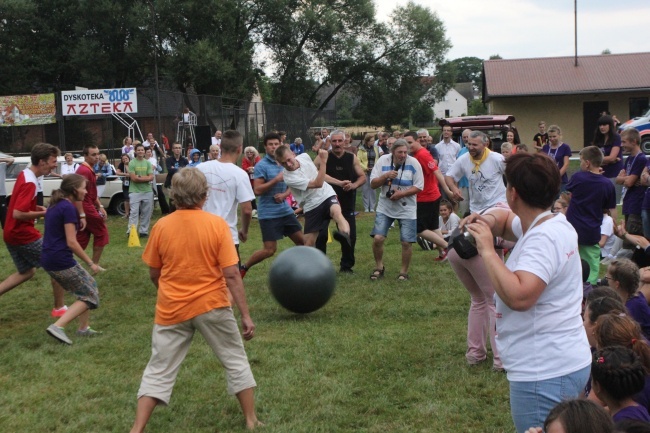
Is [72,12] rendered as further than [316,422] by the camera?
Yes

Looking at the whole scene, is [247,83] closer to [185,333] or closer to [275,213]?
[275,213]

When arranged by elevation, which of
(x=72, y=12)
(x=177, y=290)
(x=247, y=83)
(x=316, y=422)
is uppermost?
(x=72, y=12)

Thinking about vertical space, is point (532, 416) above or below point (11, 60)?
below

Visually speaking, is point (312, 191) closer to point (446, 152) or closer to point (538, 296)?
point (446, 152)

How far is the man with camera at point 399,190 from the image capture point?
9828 mm

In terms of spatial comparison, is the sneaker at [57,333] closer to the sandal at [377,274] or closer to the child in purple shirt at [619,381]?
the sandal at [377,274]

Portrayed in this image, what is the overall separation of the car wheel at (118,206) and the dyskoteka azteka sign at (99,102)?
7194mm

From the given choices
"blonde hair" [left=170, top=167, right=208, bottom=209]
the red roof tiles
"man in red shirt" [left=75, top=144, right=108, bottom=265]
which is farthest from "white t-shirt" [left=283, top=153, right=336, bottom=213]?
the red roof tiles

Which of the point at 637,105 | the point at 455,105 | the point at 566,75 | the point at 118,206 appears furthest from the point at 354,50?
the point at 455,105

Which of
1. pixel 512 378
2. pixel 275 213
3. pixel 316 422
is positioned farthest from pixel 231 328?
pixel 275 213

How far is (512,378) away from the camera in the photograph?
3.25 metres

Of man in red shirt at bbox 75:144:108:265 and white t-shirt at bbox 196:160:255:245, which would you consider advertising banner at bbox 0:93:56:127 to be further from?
white t-shirt at bbox 196:160:255:245

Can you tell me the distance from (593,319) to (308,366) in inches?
109

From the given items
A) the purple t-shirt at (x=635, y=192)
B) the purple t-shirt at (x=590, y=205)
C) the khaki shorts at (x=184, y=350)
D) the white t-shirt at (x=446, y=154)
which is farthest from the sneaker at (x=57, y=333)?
the white t-shirt at (x=446, y=154)
